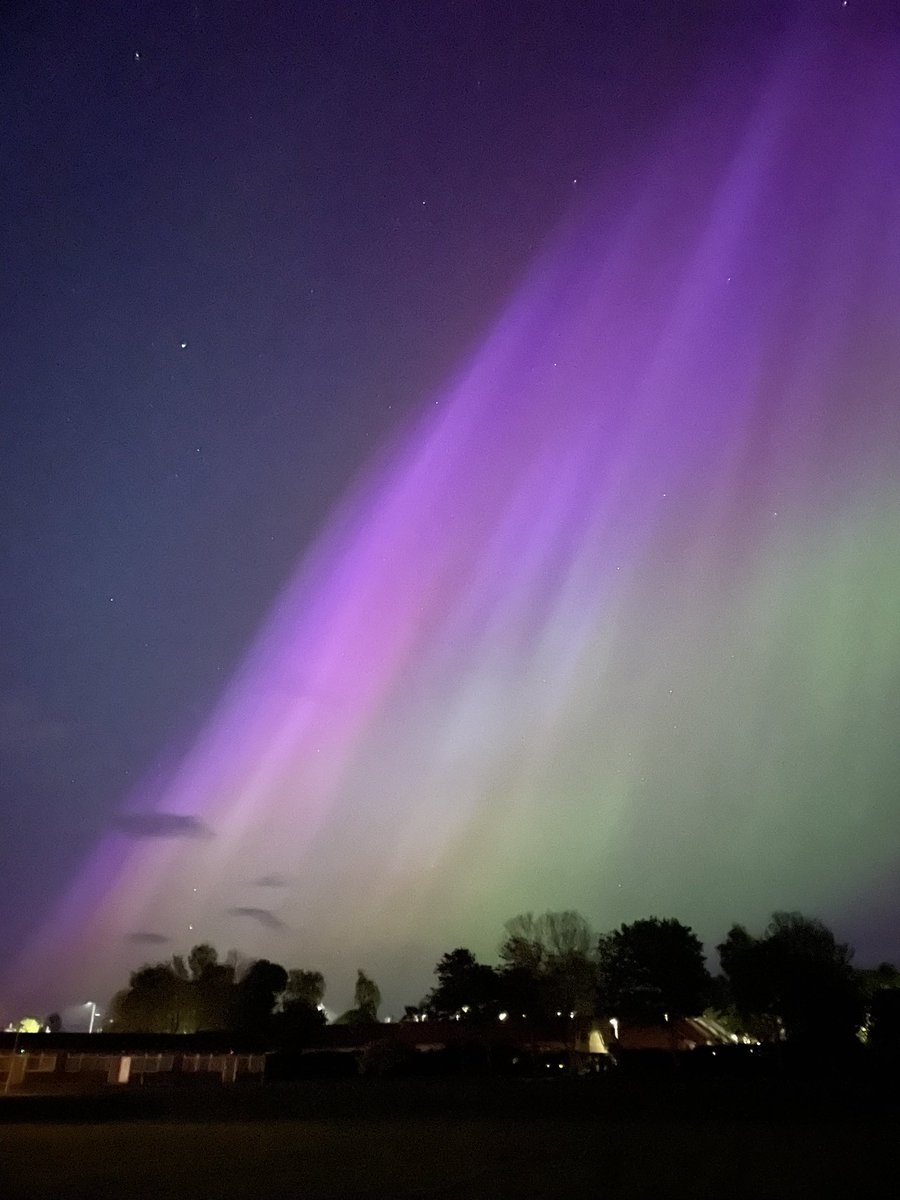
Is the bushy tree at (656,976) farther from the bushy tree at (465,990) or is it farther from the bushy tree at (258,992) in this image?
the bushy tree at (258,992)

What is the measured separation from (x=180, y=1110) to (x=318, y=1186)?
24.4m

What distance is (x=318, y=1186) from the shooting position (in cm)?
1460

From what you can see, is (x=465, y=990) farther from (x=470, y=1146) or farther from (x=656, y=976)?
(x=470, y=1146)

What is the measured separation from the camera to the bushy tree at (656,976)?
7356cm

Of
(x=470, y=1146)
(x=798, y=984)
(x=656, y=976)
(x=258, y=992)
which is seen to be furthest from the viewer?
(x=258, y=992)

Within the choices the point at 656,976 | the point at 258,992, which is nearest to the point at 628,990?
the point at 656,976

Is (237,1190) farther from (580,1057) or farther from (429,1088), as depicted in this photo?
(580,1057)

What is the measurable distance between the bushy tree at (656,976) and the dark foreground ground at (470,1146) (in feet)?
118

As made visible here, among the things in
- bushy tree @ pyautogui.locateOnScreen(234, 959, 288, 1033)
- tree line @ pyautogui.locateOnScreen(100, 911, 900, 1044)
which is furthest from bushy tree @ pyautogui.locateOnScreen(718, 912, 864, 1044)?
bushy tree @ pyautogui.locateOnScreen(234, 959, 288, 1033)

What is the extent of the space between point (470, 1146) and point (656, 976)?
59346mm

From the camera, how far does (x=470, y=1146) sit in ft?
66.5

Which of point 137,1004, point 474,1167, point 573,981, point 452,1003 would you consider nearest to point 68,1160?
point 474,1167

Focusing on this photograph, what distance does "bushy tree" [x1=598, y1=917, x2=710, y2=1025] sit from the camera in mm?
73562

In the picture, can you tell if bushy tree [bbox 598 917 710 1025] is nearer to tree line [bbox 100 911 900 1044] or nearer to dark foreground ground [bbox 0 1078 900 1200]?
tree line [bbox 100 911 900 1044]
